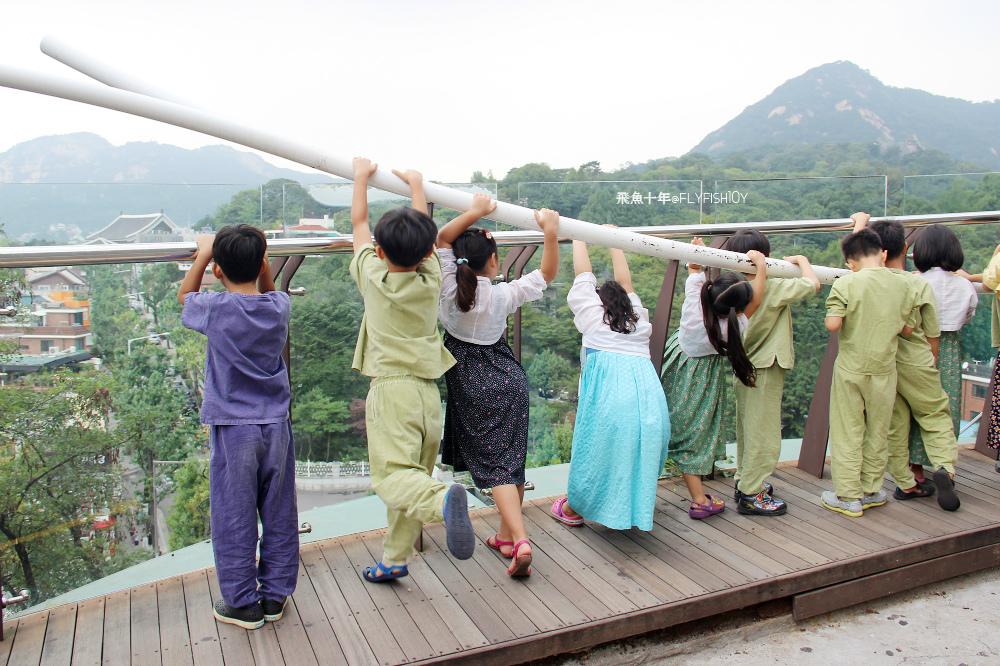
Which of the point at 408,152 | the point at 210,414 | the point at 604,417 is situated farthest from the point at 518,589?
the point at 408,152

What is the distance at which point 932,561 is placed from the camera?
2.45 metres

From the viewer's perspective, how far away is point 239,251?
67.6 inches

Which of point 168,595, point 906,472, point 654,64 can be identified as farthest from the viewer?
point 654,64

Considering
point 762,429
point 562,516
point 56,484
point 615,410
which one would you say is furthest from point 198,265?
point 762,429

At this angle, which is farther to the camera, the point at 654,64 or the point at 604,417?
the point at 654,64

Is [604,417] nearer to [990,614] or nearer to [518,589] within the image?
[518,589]

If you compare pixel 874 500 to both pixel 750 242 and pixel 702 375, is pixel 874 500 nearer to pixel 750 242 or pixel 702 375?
pixel 702 375

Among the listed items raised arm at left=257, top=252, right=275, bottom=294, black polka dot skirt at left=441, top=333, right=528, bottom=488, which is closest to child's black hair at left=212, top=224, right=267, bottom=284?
raised arm at left=257, top=252, right=275, bottom=294

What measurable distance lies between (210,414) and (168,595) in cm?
70

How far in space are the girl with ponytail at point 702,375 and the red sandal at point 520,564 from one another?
3.06 ft

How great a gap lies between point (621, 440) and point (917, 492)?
5.43 ft

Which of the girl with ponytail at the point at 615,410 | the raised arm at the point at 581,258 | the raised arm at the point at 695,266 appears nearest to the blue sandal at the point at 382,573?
the girl with ponytail at the point at 615,410

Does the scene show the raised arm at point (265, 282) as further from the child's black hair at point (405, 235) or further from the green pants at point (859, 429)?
the green pants at point (859, 429)

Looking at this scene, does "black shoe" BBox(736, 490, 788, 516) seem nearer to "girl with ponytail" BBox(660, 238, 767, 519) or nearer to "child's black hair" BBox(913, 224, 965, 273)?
"girl with ponytail" BBox(660, 238, 767, 519)
